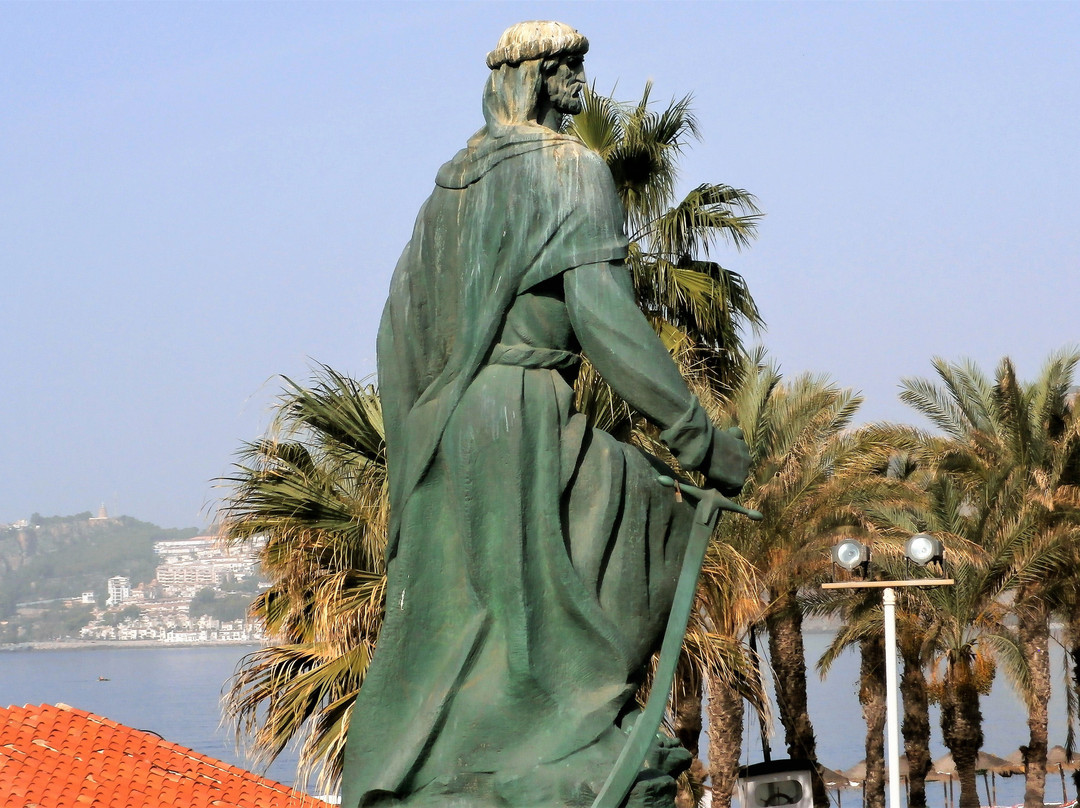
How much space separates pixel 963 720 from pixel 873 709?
15.0ft

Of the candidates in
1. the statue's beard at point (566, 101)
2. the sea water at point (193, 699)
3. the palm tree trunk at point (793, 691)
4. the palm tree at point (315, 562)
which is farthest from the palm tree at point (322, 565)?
the sea water at point (193, 699)

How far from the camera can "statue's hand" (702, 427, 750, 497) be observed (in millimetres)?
5262

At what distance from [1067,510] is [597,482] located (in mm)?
19481

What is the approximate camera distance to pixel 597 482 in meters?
5.25

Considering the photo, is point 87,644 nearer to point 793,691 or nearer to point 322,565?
point 793,691

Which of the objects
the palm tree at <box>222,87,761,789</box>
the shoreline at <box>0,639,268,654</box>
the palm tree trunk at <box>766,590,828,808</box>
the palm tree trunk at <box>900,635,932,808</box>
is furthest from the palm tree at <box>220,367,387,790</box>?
the shoreline at <box>0,639,268,654</box>

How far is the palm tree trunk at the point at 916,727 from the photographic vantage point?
26109 millimetres

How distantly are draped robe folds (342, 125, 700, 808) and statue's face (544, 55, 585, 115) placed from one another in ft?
0.57

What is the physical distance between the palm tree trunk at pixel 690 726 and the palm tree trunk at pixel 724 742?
143 millimetres

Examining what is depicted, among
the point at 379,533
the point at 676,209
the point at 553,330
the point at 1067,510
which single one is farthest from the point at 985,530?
the point at 553,330

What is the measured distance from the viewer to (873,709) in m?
29.9

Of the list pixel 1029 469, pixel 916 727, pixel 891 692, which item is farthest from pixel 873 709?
pixel 891 692

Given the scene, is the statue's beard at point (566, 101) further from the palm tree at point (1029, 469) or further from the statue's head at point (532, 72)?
the palm tree at point (1029, 469)

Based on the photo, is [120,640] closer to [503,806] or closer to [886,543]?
[886,543]
